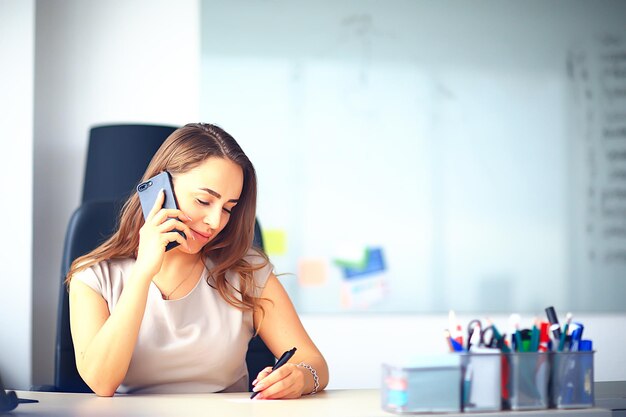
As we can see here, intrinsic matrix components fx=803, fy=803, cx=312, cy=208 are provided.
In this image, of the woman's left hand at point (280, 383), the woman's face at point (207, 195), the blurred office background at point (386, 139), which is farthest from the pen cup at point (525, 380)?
the blurred office background at point (386, 139)

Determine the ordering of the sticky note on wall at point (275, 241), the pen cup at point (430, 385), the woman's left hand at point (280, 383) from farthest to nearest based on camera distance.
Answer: the sticky note on wall at point (275, 241) → the woman's left hand at point (280, 383) → the pen cup at point (430, 385)

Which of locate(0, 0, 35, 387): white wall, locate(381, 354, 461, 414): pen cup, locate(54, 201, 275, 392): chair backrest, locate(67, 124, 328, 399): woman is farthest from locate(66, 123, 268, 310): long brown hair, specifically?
locate(0, 0, 35, 387): white wall

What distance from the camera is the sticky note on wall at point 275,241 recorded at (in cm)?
346

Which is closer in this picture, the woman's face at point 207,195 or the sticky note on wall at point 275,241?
the woman's face at point 207,195

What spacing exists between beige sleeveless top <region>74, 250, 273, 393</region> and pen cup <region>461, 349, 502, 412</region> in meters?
0.74

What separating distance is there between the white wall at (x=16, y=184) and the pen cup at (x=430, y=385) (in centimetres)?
227

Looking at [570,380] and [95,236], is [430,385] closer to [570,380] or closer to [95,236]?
[570,380]

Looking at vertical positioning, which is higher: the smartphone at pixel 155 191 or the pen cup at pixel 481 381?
the smartphone at pixel 155 191

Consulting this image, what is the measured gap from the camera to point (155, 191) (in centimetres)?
171

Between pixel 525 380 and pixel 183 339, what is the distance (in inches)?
32.2

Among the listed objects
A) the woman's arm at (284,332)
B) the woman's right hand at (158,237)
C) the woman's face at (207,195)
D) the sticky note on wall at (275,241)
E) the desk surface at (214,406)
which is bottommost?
the desk surface at (214,406)

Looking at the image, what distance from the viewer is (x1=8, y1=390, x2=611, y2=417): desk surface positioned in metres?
1.25

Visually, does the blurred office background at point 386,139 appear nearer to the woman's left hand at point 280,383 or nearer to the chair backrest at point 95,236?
the chair backrest at point 95,236

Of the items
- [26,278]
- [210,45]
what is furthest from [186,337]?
[210,45]
